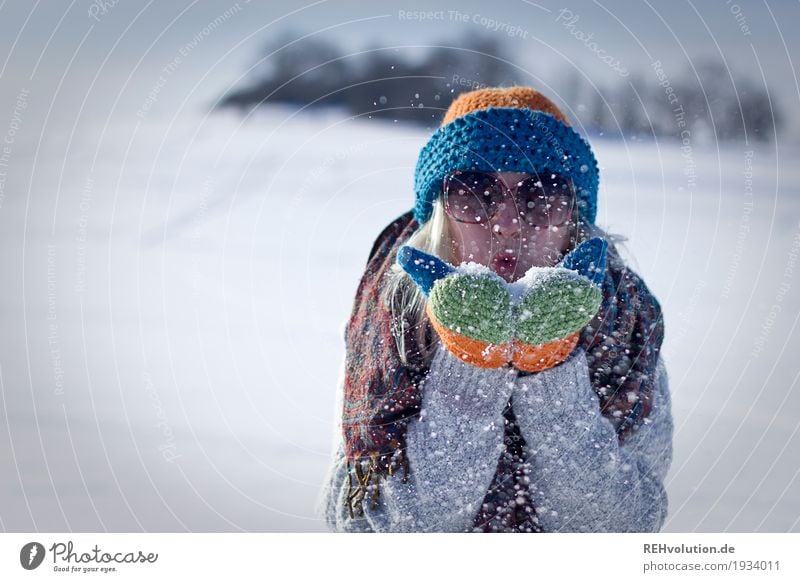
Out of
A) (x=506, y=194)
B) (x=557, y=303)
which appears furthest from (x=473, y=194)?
(x=557, y=303)

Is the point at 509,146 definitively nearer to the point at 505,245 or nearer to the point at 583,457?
the point at 505,245

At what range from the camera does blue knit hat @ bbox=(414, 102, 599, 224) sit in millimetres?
744

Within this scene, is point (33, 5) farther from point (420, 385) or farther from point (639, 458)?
point (639, 458)

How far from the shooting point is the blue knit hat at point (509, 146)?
2.44 ft

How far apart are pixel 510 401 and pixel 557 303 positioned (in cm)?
14

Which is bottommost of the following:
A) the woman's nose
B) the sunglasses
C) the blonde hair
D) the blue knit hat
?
the blonde hair

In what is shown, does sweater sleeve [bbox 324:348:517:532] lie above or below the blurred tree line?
below

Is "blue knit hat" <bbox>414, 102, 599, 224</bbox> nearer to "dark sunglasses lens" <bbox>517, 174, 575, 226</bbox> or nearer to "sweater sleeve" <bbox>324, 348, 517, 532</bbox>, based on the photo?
"dark sunglasses lens" <bbox>517, 174, 575, 226</bbox>

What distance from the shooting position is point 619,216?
89cm

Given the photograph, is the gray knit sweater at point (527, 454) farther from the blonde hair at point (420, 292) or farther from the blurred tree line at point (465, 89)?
the blurred tree line at point (465, 89)

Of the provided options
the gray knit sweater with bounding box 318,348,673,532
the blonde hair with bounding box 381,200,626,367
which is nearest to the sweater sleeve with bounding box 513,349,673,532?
the gray knit sweater with bounding box 318,348,673,532

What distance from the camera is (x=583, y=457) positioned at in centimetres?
76
